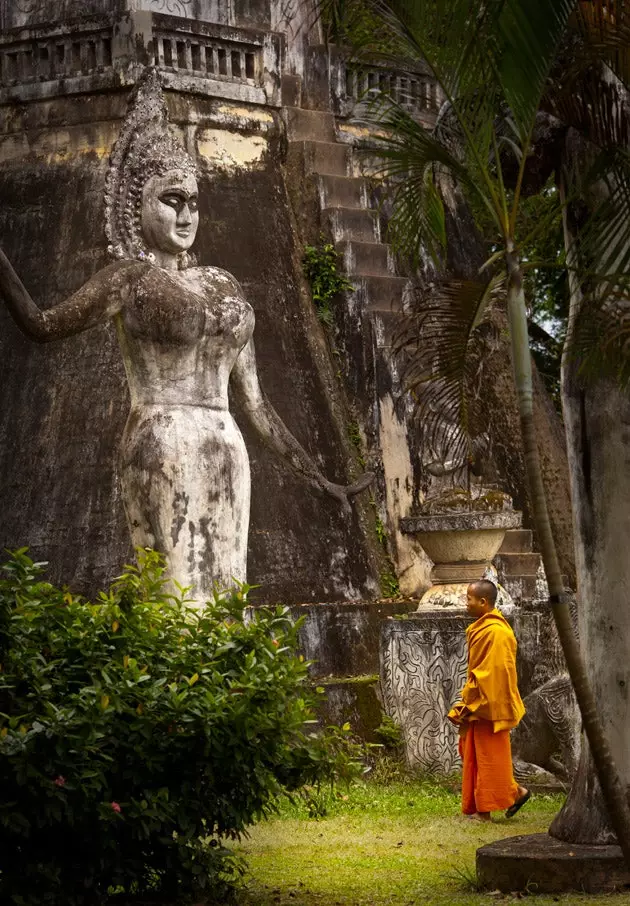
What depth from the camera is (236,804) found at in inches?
227

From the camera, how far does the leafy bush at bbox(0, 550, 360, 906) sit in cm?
527

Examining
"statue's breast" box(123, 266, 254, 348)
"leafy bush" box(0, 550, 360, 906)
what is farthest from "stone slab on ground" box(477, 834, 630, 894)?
"statue's breast" box(123, 266, 254, 348)

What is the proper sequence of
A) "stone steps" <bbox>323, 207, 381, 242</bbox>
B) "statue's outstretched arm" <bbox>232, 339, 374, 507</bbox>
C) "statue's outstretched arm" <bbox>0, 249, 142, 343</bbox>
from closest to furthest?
1. "statue's outstretched arm" <bbox>0, 249, 142, 343</bbox>
2. "statue's outstretched arm" <bbox>232, 339, 374, 507</bbox>
3. "stone steps" <bbox>323, 207, 381, 242</bbox>

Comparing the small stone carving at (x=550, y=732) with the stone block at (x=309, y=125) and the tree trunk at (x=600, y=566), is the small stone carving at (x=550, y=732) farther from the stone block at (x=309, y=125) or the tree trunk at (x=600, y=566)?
the stone block at (x=309, y=125)

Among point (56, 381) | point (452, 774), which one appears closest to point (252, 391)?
point (452, 774)

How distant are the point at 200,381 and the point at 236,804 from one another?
84.3 inches

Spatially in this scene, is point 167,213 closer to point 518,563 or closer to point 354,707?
point 354,707

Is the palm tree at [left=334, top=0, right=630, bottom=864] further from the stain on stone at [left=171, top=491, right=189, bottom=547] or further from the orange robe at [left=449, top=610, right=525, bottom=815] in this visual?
the orange robe at [left=449, top=610, right=525, bottom=815]

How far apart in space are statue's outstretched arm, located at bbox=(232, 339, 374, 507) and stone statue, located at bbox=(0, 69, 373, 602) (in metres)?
0.09

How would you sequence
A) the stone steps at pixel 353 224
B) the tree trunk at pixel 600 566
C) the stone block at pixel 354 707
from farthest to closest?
the stone steps at pixel 353 224 < the stone block at pixel 354 707 < the tree trunk at pixel 600 566

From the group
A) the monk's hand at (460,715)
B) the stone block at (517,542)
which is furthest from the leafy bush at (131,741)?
the stone block at (517,542)

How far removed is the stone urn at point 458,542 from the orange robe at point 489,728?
177 cm

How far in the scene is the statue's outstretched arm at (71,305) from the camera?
266 inches

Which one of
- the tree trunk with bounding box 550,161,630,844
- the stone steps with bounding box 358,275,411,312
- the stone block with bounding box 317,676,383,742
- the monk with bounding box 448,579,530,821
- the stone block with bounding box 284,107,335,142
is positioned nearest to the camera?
the tree trunk with bounding box 550,161,630,844
